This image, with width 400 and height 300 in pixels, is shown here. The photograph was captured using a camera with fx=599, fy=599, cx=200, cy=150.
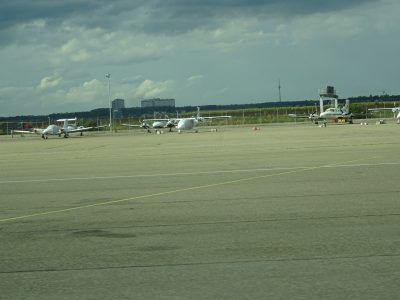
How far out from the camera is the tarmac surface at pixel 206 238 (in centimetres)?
627

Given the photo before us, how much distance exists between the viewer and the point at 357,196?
12055 mm

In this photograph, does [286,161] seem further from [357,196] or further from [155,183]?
[357,196]

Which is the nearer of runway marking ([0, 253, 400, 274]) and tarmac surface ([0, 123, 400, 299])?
tarmac surface ([0, 123, 400, 299])

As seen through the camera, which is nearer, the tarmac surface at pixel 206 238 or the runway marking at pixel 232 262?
the tarmac surface at pixel 206 238

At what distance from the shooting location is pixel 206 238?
854 centimetres

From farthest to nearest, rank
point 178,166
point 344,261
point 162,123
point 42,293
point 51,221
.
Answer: point 162,123 < point 178,166 < point 51,221 < point 344,261 < point 42,293

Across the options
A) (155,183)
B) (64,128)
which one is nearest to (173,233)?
(155,183)

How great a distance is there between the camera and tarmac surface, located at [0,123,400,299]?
627cm

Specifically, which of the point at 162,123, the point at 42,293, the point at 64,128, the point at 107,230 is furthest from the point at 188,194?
the point at 162,123

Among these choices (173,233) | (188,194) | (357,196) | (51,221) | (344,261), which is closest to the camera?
(344,261)

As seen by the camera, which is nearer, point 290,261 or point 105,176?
point 290,261

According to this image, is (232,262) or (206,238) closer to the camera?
(232,262)

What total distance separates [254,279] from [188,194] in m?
6.96

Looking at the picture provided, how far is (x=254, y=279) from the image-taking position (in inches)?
254
